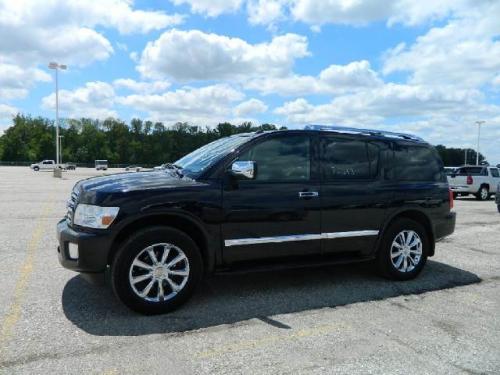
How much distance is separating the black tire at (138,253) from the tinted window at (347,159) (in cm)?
183

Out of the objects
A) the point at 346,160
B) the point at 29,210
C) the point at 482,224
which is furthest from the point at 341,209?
the point at 29,210

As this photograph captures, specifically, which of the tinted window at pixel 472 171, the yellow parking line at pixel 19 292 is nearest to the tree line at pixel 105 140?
the tinted window at pixel 472 171

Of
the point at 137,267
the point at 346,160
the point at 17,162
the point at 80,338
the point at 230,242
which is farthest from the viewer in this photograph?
the point at 17,162

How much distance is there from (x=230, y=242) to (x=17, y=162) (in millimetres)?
116898

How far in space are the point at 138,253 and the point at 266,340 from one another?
1.48 meters

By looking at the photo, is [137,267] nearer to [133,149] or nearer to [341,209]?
[341,209]

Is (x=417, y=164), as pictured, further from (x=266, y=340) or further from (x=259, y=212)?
(x=266, y=340)

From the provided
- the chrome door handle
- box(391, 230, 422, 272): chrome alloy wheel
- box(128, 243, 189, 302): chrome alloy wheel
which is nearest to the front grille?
box(128, 243, 189, 302): chrome alloy wheel

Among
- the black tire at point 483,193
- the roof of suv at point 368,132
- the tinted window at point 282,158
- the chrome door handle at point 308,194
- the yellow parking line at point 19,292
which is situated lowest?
the yellow parking line at point 19,292

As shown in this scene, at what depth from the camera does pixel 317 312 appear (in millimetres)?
4820

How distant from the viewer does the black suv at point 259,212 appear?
4.55 metres

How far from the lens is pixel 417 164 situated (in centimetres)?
638

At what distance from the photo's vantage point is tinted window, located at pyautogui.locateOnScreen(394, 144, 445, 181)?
6.18 m

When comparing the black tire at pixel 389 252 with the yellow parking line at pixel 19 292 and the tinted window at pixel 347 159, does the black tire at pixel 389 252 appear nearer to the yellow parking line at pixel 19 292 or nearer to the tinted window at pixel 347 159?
the tinted window at pixel 347 159
